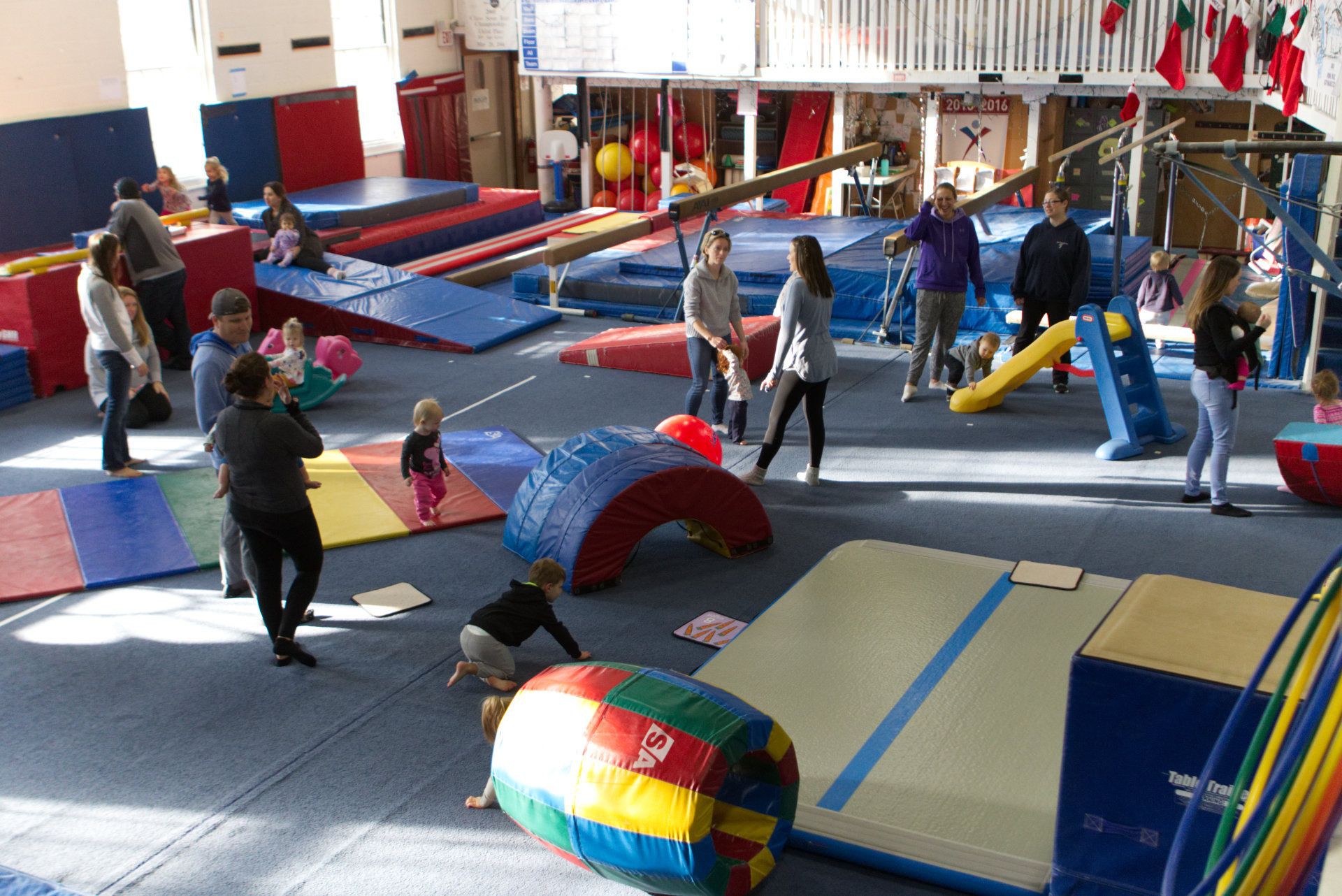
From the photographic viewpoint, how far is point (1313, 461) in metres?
6.28

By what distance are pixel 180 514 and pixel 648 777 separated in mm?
4163

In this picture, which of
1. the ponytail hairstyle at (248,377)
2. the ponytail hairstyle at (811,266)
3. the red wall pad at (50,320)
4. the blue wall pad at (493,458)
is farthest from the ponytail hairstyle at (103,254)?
the ponytail hairstyle at (811,266)

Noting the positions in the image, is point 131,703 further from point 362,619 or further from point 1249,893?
point 1249,893

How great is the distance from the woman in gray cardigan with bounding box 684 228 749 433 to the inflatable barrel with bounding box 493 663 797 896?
3.58 meters

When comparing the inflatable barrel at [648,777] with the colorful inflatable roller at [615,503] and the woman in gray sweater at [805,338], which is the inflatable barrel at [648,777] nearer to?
the colorful inflatable roller at [615,503]

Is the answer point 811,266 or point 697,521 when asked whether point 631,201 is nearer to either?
point 811,266

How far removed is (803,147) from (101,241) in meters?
11.0

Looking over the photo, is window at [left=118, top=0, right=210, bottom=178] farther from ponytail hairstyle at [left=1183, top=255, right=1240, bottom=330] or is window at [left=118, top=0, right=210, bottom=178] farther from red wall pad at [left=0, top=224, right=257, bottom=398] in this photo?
ponytail hairstyle at [left=1183, top=255, right=1240, bottom=330]

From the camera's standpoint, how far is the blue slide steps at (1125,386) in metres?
7.23

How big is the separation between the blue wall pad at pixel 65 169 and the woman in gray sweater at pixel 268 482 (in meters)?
7.50

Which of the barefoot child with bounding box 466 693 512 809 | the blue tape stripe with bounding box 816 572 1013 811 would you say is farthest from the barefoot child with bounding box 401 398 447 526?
the blue tape stripe with bounding box 816 572 1013 811

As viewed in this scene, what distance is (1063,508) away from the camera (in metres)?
6.61

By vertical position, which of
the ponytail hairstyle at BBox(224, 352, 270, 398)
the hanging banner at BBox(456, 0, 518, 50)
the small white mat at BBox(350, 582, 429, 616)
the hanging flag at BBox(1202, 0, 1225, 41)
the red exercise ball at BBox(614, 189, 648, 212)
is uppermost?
the hanging banner at BBox(456, 0, 518, 50)

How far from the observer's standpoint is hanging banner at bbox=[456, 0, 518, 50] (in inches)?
640
